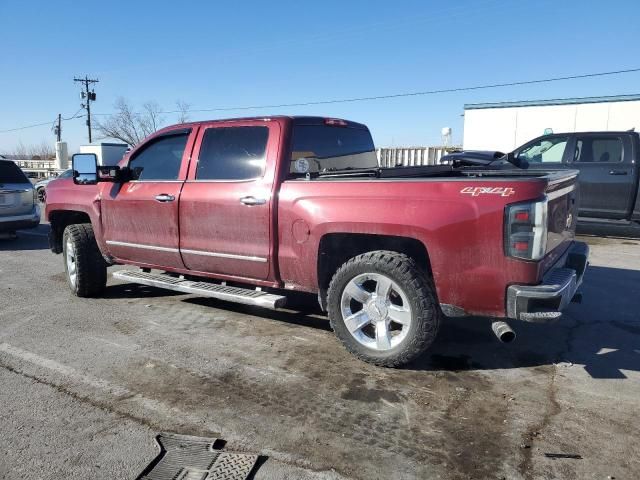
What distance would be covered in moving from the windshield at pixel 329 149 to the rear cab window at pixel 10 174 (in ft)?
26.7

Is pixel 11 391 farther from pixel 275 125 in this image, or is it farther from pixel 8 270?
pixel 8 270

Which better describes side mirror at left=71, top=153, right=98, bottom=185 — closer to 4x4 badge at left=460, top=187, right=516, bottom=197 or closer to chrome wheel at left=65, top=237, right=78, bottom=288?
chrome wheel at left=65, top=237, right=78, bottom=288

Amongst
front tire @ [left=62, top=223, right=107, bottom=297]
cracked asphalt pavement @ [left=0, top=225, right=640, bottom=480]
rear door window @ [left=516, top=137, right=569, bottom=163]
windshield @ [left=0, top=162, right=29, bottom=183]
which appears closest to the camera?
cracked asphalt pavement @ [left=0, top=225, right=640, bottom=480]

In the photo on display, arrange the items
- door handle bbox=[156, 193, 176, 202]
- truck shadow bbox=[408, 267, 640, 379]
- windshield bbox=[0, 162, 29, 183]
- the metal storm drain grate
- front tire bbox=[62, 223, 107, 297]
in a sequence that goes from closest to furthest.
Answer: the metal storm drain grate < truck shadow bbox=[408, 267, 640, 379] < door handle bbox=[156, 193, 176, 202] < front tire bbox=[62, 223, 107, 297] < windshield bbox=[0, 162, 29, 183]

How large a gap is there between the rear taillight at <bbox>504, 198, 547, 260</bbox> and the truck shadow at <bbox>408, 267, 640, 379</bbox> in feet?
3.73

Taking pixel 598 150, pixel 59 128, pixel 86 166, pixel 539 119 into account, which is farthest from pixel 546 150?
pixel 59 128

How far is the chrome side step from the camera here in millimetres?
4219

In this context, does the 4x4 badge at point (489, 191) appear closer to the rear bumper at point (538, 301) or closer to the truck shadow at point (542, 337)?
the rear bumper at point (538, 301)

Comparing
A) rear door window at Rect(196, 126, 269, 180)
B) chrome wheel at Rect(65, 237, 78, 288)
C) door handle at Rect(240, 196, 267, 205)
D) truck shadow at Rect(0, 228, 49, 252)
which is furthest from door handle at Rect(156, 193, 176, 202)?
truck shadow at Rect(0, 228, 49, 252)

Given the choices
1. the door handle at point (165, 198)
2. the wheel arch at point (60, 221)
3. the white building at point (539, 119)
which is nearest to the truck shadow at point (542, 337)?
the wheel arch at point (60, 221)

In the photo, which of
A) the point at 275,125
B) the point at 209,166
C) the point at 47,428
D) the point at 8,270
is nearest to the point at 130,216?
the point at 209,166

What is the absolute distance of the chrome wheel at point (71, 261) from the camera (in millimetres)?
5840

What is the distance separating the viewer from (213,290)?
15.1 feet

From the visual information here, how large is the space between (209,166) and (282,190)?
98 cm
